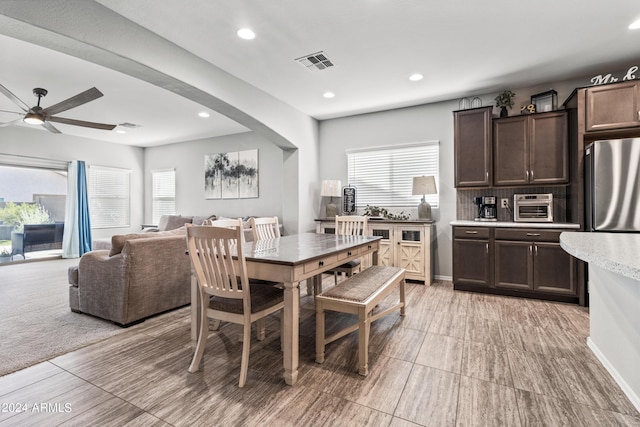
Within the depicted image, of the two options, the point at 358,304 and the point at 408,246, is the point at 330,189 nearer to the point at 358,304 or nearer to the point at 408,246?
the point at 408,246

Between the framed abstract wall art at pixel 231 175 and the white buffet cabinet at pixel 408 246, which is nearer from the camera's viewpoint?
the white buffet cabinet at pixel 408 246

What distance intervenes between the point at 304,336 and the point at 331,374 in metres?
0.66

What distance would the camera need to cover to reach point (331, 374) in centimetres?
208

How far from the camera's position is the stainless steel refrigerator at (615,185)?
3.13m

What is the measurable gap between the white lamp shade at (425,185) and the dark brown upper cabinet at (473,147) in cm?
32

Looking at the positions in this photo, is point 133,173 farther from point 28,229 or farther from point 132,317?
point 132,317

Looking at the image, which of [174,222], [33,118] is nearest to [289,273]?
[33,118]

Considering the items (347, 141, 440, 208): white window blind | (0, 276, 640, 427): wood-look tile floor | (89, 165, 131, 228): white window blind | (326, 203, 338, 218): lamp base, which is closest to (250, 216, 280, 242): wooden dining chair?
(0, 276, 640, 427): wood-look tile floor

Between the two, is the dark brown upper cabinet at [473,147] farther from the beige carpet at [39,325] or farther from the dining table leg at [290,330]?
the beige carpet at [39,325]

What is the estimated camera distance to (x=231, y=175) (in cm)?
662

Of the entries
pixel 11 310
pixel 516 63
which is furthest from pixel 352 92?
pixel 11 310

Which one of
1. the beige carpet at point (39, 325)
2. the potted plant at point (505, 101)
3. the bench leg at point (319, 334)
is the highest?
the potted plant at point (505, 101)

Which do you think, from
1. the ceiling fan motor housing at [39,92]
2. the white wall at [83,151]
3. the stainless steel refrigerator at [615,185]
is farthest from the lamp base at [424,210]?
the white wall at [83,151]

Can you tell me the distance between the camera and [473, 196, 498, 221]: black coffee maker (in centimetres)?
423
